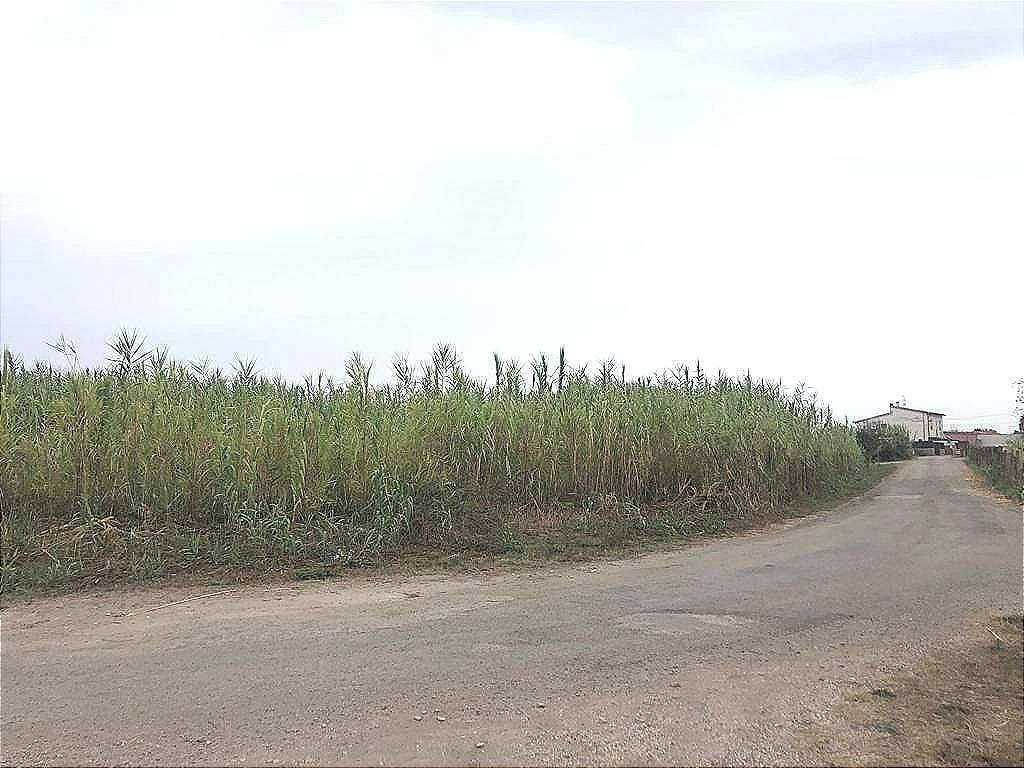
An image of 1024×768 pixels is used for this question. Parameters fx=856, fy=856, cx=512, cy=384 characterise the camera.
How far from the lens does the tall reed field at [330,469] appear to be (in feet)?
27.4

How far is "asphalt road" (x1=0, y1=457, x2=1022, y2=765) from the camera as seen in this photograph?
3.88 m

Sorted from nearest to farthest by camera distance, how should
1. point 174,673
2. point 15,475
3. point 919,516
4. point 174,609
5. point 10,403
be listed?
point 174,673, point 174,609, point 15,475, point 10,403, point 919,516

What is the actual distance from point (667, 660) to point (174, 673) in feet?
9.47

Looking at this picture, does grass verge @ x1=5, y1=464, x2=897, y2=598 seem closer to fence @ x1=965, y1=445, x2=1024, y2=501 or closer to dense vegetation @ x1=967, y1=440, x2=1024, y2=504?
dense vegetation @ x1=967, y1=440, x2=1024, y2=504

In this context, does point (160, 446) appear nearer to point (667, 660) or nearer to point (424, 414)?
point (424, 414)

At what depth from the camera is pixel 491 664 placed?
199 inches

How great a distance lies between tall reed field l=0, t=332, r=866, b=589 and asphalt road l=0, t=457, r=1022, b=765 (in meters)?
1.11

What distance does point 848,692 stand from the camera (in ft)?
14.7

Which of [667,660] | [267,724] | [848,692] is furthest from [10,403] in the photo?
[848,692]

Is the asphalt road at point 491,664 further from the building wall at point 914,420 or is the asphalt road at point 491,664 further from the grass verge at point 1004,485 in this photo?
the building wall at point 914,420

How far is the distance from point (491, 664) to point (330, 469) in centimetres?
473

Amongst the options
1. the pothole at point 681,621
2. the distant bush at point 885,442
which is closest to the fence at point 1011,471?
the pothole at point 681,621

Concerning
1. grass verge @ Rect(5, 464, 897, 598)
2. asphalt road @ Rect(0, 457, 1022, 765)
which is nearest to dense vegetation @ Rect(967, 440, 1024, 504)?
grass verge @ Rect(5, 464, 897, 598)

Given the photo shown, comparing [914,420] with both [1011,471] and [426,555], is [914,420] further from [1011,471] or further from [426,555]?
[426,555]
